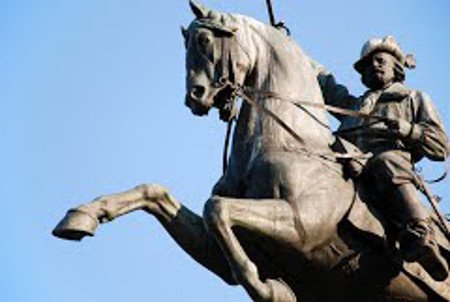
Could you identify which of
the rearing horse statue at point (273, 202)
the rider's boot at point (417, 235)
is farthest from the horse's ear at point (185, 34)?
the rider's boot at point (417, 235)

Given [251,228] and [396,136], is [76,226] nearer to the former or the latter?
[251,228]

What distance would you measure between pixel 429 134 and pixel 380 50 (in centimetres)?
125

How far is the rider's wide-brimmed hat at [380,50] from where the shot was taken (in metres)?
14.9

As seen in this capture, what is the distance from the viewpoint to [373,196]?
13.5m

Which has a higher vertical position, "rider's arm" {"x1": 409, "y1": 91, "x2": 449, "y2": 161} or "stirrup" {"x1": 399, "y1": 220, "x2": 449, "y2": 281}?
"rider's arm" {"x1": 409, "y1": 91, "x2": 449, "y2": 161}

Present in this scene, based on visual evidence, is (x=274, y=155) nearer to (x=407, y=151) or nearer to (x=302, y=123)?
(x=302, y=123)

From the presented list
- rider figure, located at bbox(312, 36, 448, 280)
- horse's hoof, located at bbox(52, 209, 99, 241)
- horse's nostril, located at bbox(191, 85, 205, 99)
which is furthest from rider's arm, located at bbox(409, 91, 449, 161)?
horse's hoof, located at bbox(52, 209, 99, 241)

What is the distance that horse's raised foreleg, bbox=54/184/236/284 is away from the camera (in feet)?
42.0

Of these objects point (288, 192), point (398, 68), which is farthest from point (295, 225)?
point (398, 68)

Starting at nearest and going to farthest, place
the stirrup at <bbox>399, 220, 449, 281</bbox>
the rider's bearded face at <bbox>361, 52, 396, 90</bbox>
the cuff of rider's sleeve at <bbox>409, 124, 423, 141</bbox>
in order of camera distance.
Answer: the stirrup at <bbox>399, 220, 449, 281</bbox> → the cuff of rider's sleeve at <bbox>409, 124, 423, 141</bbox> → the rider's bearded face at <bbox>361, 52, 396, 90</bbox>

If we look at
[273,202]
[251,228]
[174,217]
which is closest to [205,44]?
[174,217]

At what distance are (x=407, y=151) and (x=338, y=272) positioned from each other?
5.09 feet

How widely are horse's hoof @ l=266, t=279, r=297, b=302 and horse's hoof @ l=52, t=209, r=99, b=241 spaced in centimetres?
151

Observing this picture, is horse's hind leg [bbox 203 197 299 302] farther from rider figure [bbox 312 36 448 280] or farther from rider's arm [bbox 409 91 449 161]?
rider's arm [bbox 409 91 449 161]
